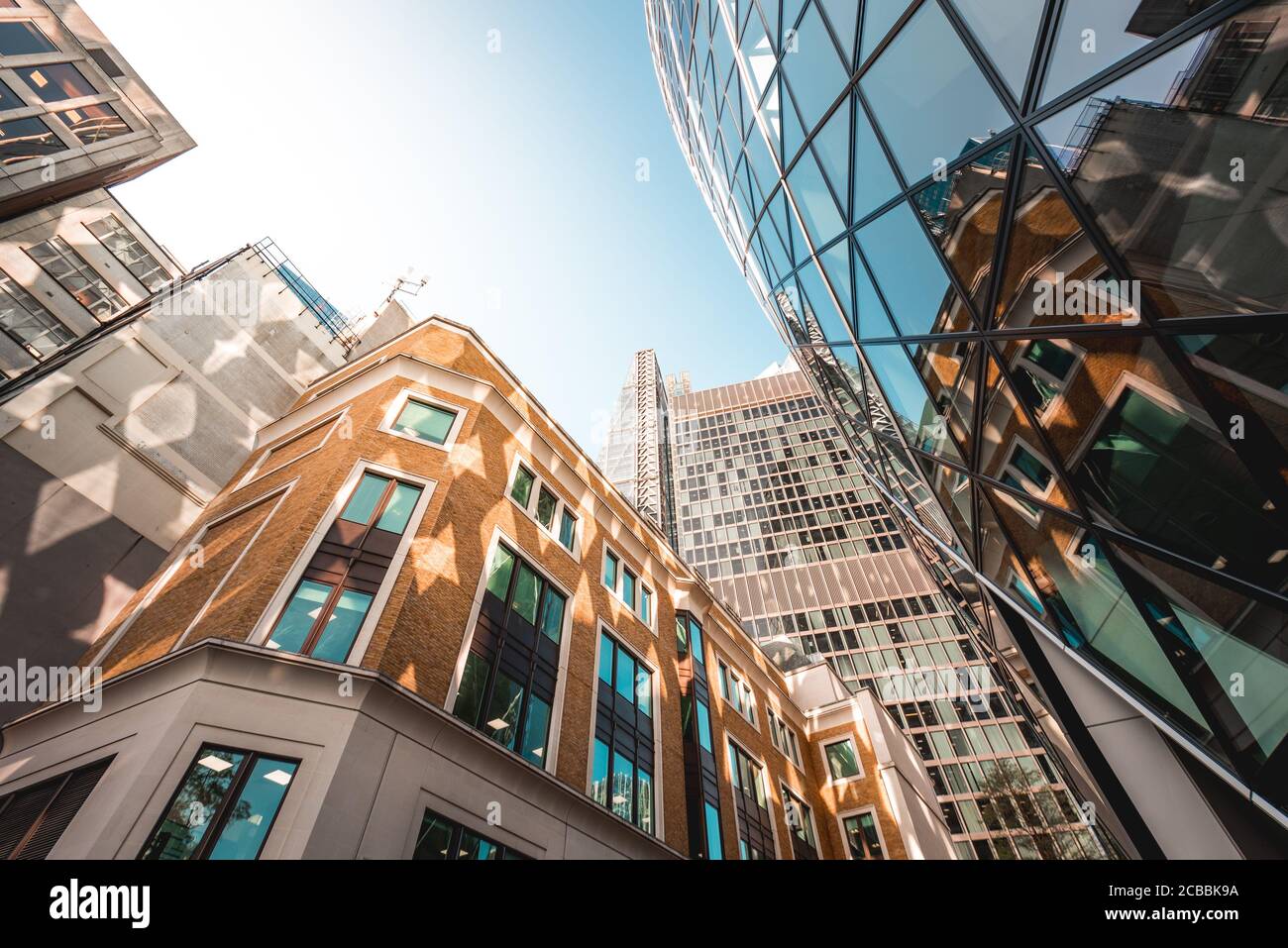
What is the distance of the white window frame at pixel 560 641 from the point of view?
12031 millimetres

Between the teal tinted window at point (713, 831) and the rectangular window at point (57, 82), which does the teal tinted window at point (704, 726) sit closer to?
the teal tinted window at point (713, 831)

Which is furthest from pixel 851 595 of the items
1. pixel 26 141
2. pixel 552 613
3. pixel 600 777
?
pixel 26 141

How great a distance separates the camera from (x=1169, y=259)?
4.50 m

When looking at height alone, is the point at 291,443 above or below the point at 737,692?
above

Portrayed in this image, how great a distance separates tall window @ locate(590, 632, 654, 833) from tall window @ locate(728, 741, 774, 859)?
5792mm

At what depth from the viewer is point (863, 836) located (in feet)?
88.5

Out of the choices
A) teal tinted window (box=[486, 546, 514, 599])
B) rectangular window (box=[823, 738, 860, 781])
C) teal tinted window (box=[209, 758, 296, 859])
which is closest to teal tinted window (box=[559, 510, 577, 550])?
teal tinted window (box=[486, 546, 514, 599])

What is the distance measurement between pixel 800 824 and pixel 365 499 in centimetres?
2437

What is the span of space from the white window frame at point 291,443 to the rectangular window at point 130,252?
14526 mm

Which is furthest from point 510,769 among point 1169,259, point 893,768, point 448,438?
point 893,768

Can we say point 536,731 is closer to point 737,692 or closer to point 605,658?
point 605,658

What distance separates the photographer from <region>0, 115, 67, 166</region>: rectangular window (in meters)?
20.2

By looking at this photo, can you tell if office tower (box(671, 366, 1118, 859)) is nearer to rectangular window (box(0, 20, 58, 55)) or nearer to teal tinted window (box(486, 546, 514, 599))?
teal tinted window (box(486, 546, 514, 599))

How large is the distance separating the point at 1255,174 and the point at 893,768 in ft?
104
